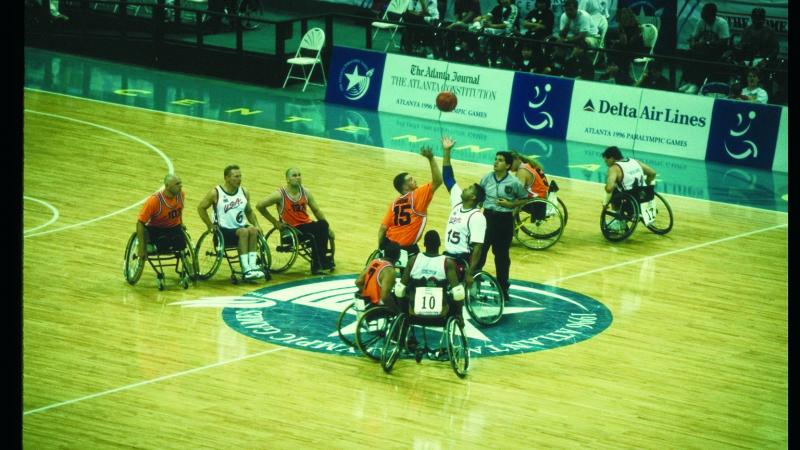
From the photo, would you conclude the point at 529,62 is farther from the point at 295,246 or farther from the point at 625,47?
the point at 295,246

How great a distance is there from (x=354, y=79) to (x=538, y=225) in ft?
33.1

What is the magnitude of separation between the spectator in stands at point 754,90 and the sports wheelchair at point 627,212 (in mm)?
5987

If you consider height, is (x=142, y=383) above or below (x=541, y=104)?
below

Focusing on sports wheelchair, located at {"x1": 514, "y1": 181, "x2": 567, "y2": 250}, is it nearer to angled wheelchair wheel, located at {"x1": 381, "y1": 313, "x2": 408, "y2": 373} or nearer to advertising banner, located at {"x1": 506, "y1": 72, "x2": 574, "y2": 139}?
angled wheelchair wheel, located at {"x1": 381, "y1": 313, "x2": 408, "y2": 373}

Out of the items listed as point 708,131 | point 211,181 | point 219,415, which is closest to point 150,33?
point 211,181

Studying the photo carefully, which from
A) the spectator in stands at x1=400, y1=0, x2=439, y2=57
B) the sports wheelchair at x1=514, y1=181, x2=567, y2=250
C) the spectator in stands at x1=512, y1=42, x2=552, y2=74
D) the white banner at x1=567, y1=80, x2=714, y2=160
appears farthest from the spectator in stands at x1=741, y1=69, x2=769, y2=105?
the spectator in stands at x1=400, y1=0, x2=439, y2=57

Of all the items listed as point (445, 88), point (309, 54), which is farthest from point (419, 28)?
point (309, 54)

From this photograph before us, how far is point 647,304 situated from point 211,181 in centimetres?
771

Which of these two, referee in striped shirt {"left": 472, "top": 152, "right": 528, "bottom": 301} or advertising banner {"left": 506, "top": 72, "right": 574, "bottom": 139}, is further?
advertising banner {"left": 506, "top": 72, "right": 574, "bottom": 139}

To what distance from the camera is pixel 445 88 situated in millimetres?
23938

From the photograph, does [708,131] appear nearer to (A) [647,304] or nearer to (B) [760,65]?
(B) [760,65]

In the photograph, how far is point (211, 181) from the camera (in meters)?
18.6

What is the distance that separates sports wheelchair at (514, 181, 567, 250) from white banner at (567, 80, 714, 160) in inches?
247

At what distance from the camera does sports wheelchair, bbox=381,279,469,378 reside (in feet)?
35.8
